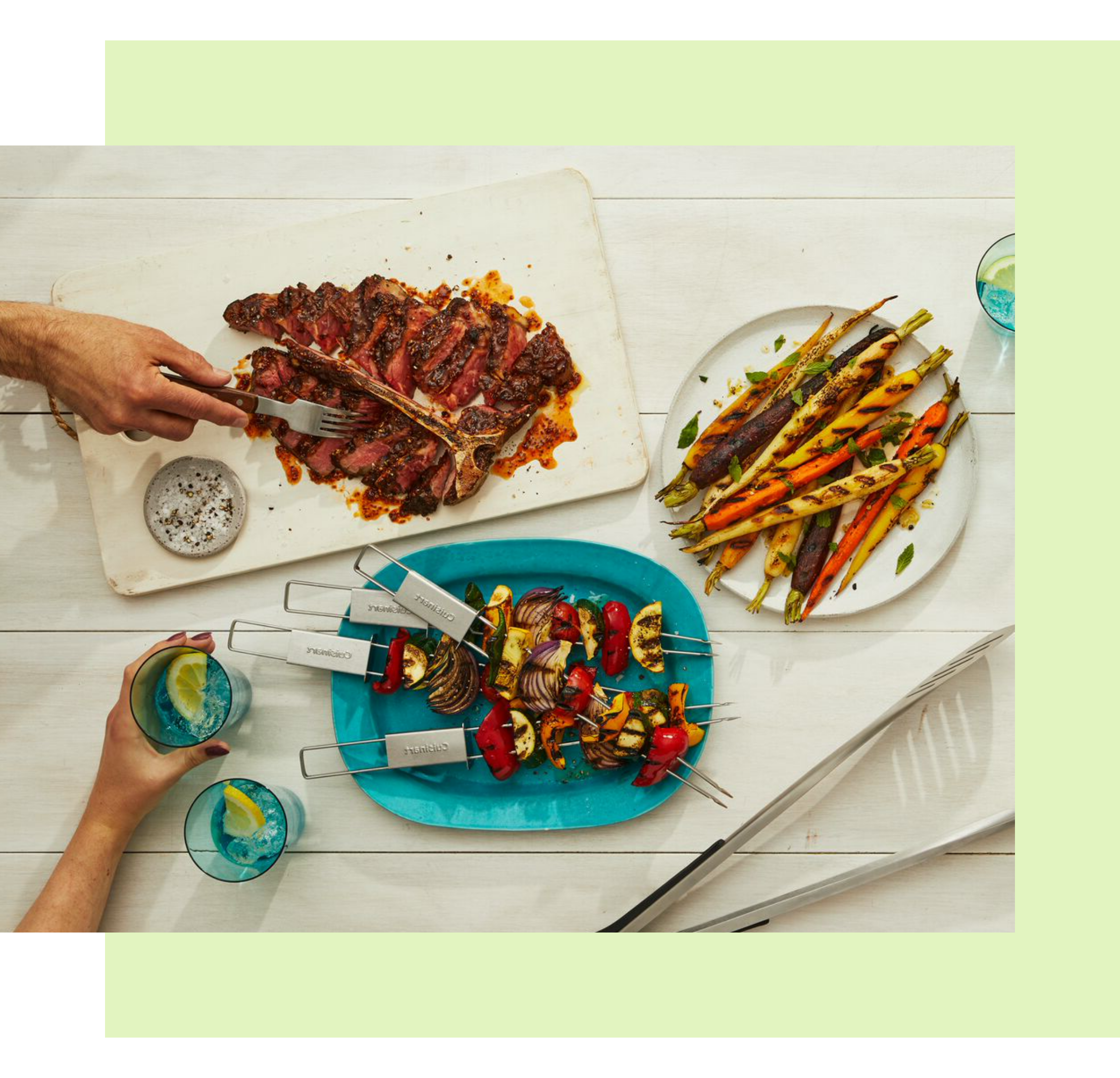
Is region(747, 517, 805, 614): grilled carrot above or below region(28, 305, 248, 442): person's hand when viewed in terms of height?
below

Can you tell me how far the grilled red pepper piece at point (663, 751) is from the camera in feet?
10.7

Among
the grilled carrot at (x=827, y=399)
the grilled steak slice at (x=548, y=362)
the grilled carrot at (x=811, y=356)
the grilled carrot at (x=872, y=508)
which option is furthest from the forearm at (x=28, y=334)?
the grilled carrot at (x=872, y=508)

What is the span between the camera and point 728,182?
3.58m

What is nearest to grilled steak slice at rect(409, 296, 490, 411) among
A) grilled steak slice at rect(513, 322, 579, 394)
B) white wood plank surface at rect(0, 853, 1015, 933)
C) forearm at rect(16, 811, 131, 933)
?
grilled steak slice at rect(513, 322, 579, 394)

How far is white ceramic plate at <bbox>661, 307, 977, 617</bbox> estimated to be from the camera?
11.3 ft

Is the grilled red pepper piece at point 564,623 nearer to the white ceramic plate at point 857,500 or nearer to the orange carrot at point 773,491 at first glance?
the white ceramic plate at point 857,500

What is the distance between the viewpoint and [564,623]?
11.2 feet

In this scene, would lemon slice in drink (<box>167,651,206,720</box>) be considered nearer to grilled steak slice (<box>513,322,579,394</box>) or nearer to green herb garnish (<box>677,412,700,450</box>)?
grilled steak slice (<box>513,322,579,394</box>)

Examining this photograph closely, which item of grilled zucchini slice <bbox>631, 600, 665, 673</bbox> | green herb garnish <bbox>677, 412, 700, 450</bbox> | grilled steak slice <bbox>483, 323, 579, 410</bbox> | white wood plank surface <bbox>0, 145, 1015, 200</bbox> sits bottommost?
grilled zucchini slice <bbox>631, 600, 665, 673</bbox>

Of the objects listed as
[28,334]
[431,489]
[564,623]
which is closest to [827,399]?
[564,623]

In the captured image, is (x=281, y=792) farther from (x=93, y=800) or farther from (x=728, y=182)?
(x=728, y=182)

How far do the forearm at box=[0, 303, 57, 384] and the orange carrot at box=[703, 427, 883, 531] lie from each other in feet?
8.48

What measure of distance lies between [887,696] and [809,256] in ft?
5.95

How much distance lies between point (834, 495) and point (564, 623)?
3.77 feet
